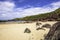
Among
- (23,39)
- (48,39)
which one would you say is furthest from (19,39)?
(48,39)

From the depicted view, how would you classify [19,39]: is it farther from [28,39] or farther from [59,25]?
[59,25]

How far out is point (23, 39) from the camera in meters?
8.62

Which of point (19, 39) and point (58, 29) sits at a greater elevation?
point (58, 29)

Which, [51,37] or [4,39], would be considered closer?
[51,37]

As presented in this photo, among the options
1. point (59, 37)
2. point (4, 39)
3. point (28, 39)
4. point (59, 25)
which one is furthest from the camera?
point (4, 39)

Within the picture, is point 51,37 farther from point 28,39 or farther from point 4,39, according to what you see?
point 4,39

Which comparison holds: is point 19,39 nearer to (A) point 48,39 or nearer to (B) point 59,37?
(A) point 48,39

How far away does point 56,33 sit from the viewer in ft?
19.1

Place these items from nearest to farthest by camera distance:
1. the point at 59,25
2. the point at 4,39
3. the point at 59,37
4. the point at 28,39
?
the point at 59,37
the point at 59,25
the point at 28,39
the point at 4,39

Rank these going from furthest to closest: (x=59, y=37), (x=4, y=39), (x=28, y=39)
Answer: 1. (x=4, y=39)
2. (x=28, y=39)
3. (x=59, y=37)

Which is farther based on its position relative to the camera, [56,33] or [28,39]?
[28,39]

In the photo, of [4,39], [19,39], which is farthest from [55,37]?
[4,39]

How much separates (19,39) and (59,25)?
133 inches

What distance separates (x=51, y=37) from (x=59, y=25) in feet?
2.05
